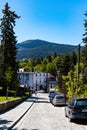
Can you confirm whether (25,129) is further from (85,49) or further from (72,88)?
(85,49)

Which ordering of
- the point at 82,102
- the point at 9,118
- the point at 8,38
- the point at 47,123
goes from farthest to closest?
1. the point at 8,38
2. the point at 9,118
3. the point at 82,102
4. the point at 47,123

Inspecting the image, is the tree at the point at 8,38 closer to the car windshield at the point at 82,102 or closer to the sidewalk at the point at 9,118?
the sidewalk at the point at 9,118

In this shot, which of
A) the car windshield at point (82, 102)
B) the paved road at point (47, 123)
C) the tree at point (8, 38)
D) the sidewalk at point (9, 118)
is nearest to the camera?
the sidewalk at point (9, 118)

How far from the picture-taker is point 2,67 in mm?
68375

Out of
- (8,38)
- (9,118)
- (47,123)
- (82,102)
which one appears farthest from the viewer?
(8,38)

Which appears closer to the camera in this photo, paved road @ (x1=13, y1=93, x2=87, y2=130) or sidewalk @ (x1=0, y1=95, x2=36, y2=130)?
sidewalk @ (x1=0, y1=95, x2=36, y2=130)

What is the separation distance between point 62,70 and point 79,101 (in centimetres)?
Answer: 9635

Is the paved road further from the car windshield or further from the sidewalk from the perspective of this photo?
the car windshield

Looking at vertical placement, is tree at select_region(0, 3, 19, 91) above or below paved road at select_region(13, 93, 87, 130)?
above

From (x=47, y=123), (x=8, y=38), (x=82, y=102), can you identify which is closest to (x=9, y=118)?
(x=47, y=123)

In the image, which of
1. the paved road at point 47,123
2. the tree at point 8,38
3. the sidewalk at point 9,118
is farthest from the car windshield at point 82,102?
the tree at point 8,38

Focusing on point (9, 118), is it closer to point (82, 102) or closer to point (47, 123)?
point (47, 123)

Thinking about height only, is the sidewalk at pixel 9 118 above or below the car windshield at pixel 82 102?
below

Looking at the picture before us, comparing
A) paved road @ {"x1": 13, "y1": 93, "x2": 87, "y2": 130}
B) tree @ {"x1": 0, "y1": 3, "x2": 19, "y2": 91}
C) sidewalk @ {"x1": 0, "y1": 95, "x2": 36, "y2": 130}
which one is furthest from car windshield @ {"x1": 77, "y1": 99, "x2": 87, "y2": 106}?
tree @ {"x1": 0, "y1": 3, "x2": 19, "y2": 91}
